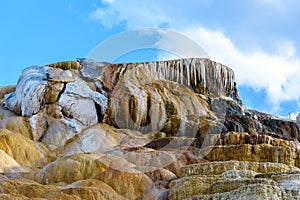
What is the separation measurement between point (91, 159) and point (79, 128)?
39.5 feet

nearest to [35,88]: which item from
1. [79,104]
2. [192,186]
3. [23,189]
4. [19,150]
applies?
[79,104]

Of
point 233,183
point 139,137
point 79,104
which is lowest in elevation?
point 233,183

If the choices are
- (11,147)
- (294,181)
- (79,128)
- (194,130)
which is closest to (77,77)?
(79,128)

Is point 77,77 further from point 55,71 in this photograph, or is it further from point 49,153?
point 49,153

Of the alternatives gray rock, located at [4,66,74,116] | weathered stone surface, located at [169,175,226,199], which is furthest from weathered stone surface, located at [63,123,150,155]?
weathered stone surface, located at [169,175,226,199]

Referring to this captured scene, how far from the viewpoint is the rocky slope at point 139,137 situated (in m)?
15.2

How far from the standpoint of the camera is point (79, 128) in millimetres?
32094

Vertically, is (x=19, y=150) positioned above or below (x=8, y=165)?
above

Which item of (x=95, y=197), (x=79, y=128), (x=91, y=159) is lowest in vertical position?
(x=95, y=197)

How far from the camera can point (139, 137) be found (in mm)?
30938

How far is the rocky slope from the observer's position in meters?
15.2

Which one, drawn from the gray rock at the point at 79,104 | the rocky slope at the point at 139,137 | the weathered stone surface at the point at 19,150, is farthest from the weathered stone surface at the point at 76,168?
the gray rock at the point at 79,104

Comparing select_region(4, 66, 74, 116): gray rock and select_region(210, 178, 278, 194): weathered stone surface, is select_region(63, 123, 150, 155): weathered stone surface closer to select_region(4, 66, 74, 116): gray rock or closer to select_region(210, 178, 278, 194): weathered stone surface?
select_region(4, 66, 74, 116): gray rock

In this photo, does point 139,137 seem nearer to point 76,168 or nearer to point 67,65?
point 67,65
